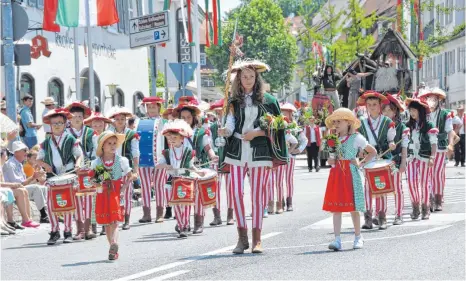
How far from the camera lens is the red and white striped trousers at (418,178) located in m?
17.9

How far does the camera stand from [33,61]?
34.0 meters

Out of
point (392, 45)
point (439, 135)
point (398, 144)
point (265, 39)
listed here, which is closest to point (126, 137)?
point (398, 144)

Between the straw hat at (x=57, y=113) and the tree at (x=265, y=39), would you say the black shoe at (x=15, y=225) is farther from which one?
the tree at (x=265, y=39)

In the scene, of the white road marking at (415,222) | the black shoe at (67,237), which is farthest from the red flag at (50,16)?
the black shoe at (67,237)

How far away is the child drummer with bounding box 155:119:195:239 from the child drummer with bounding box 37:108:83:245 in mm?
1087

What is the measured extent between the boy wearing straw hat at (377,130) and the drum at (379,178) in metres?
0.09

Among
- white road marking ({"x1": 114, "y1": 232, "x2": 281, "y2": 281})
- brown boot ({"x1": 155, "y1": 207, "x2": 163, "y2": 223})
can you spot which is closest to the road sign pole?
brown boot ({"x1": 155, "y1": 207, "x2": 163, "y2": 223})

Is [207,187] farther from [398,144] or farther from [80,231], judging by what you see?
[398,144]

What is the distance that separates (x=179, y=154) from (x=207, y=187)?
624mm

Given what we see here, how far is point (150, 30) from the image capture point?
28.9 meters

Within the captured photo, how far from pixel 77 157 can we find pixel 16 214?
Result: 3.38 meters

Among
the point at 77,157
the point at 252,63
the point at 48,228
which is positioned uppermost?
the point at 252,63

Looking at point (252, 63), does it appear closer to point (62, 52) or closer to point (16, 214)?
point (16, 214)

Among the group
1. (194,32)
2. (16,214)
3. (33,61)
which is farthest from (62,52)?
(16,214)
